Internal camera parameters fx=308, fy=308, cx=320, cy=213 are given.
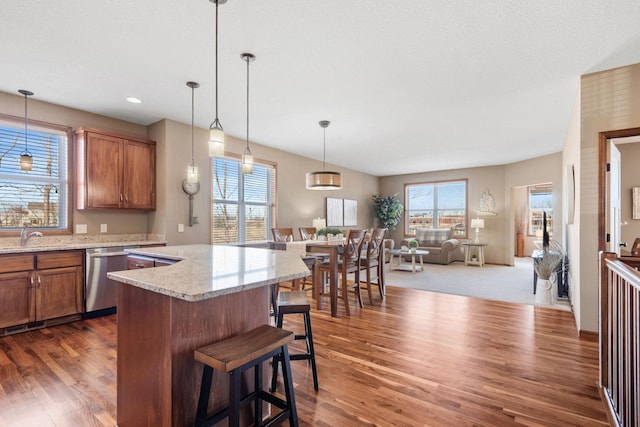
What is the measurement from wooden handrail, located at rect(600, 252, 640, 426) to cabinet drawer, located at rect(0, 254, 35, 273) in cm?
479

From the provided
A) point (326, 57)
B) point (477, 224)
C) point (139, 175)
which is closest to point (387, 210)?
point (477, 224)


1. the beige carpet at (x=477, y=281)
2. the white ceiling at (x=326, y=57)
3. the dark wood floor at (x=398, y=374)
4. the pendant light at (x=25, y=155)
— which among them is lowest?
the beige carpet at (x=477, y=281)

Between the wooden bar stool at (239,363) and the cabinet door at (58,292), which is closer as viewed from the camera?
the wooden bar stool at (239,363)

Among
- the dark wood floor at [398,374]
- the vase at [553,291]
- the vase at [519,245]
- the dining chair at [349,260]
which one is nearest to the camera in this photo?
the dark wood floor at [398,374]

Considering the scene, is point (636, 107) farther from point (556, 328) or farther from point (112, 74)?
point (112, 74)

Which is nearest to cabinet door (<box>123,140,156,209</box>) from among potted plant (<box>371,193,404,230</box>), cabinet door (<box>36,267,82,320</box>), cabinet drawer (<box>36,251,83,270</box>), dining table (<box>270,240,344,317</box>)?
cabinet drawer (<box>36,251,83,270</box>)

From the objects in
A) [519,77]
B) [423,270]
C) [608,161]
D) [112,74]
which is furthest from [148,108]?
[423,270]

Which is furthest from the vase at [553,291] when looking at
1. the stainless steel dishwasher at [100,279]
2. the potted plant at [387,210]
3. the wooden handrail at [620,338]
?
the stainless steel dishwasher at [100,279]

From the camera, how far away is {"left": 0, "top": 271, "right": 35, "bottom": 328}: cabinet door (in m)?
3.06

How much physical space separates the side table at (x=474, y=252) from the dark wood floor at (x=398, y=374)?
4.15 m

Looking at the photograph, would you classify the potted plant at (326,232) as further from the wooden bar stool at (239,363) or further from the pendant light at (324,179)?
the wooden bar stool at (239,363)

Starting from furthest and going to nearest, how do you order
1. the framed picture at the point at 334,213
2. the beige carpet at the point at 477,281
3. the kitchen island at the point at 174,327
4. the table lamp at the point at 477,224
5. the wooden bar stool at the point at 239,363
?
the table lamp at the point at 477,224 < the framed picture at the point at 334,213 < the beige carpet at the point at 477,281 < the kitchen island at the point at 174,327 < the wooden bar stool at the point at 239,363

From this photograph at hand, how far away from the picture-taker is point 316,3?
2.00 m

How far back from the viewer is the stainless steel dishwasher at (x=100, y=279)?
3.61 meters
